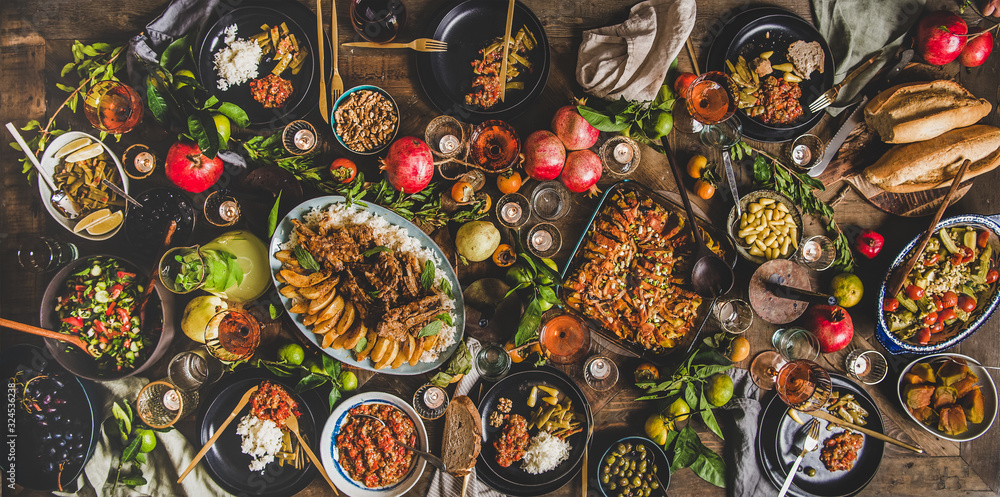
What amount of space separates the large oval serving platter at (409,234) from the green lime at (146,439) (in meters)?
0.99

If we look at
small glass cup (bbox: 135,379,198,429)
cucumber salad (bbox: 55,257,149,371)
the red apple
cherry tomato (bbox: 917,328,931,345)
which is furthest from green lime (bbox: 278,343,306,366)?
the red apple

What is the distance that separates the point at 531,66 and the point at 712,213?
123 cm

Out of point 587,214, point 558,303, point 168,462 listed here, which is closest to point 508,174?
point 587,214

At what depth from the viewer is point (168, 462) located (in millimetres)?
2367

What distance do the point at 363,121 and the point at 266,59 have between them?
0.62m

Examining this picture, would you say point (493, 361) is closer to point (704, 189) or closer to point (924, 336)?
point (704, 189)

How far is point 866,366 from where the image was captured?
2488 millimetres

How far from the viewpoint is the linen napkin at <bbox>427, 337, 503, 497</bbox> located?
2.32 meters

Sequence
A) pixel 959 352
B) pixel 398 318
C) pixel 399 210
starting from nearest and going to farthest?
pixel 398 318 → pixel 399 210 → pixel 959 352

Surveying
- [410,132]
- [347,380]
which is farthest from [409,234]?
[347,380]

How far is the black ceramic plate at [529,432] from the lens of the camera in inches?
92.1

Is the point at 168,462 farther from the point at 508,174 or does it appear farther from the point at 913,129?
the point at 913,129

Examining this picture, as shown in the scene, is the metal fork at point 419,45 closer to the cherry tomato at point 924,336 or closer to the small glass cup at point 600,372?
the small glass cup at point 600,372

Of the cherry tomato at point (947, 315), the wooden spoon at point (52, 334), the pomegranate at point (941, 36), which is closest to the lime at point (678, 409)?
the cherry tomato at point (947, 315)
